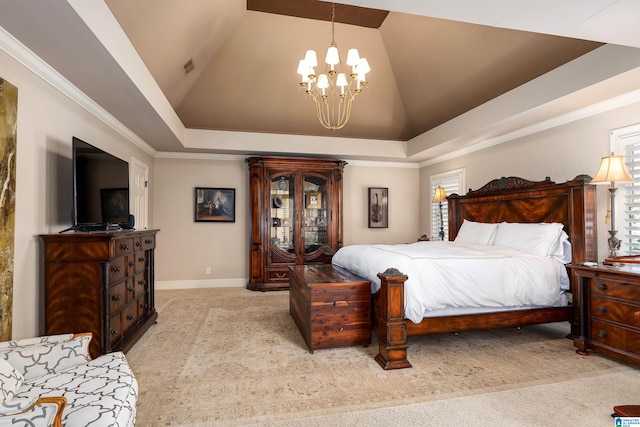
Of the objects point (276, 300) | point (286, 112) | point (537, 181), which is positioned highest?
point (286, 112)

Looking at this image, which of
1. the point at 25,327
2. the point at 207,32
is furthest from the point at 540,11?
the point at 25,327

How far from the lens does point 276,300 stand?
4.96 m

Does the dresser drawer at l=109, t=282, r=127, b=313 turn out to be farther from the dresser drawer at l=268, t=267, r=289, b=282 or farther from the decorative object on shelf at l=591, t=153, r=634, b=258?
the decorative object on shelf at l=591, t=153, r=634, b=258

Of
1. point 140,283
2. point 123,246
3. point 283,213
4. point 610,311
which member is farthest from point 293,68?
point 610,311

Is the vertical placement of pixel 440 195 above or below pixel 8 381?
above

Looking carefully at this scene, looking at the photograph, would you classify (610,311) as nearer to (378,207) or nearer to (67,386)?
(67,386)

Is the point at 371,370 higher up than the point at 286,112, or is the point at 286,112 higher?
the point at 286,112

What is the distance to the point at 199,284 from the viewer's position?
5855 millimetres

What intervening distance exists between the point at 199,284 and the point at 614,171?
5.86 metres

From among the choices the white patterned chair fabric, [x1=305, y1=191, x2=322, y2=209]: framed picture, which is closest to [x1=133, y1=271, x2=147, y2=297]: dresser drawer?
the white patterned chair fabric

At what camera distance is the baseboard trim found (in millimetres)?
5734

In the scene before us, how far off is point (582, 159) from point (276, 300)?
14.0 ft

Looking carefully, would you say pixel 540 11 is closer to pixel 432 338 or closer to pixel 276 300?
pixel 432 338

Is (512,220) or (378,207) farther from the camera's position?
(378,207)
